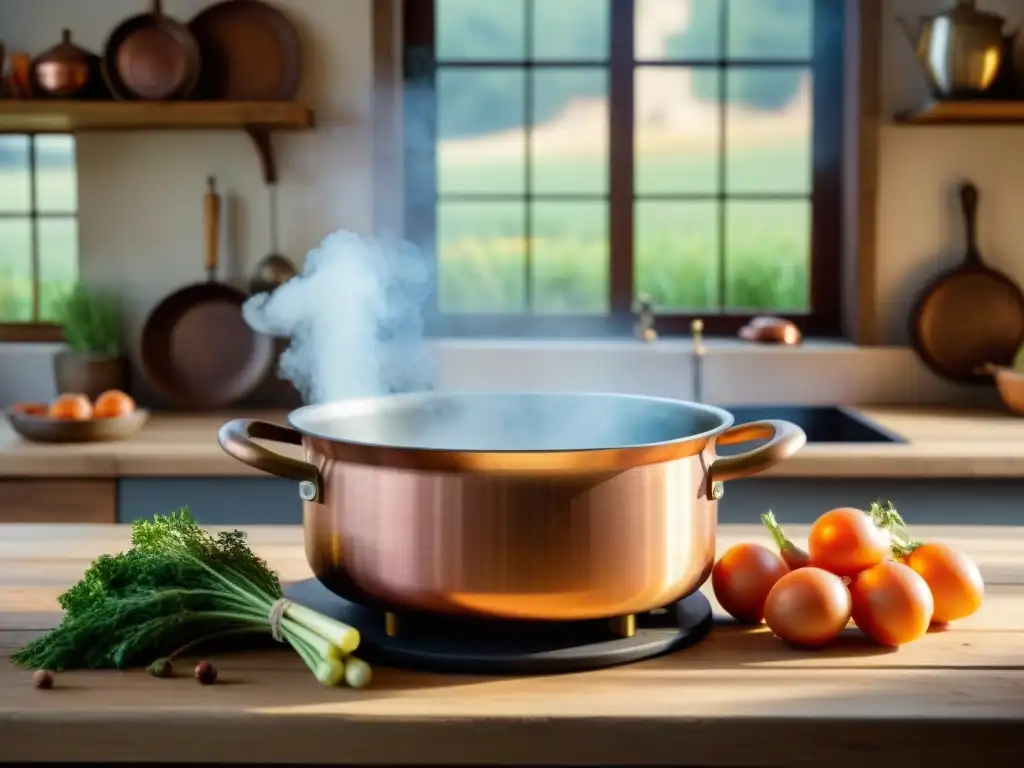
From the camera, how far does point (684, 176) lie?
3.42 meters

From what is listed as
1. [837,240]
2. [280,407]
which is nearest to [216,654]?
[280,407]

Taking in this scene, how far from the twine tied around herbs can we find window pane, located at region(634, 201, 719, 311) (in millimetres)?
2425

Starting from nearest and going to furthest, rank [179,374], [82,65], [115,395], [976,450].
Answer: [976,450] < [115,395] < [82,65] < [179,374]

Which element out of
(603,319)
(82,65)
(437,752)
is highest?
(82,65)

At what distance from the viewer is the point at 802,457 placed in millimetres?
2438

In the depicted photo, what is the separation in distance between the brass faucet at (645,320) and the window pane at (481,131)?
0.46 m

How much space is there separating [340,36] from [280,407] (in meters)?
0.94

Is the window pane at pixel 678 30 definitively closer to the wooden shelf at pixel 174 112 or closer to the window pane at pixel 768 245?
the window pane at pixel 768 245

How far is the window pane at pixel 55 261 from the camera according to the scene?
339 centimetres

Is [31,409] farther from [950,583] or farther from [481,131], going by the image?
[950,583]

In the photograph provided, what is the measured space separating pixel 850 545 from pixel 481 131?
241cm

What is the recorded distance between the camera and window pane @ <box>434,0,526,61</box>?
11.1 ft

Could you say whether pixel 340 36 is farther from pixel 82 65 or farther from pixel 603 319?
pixel 603 319

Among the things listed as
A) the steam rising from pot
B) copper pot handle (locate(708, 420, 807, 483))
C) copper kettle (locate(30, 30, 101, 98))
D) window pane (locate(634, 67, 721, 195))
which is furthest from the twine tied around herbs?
window pane (locate(634, 67, 721, 195))
